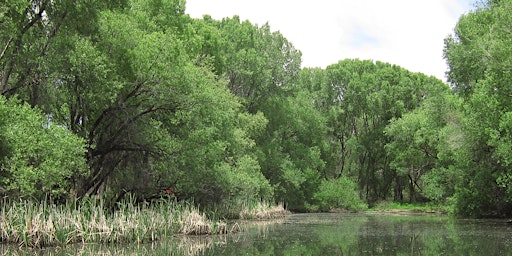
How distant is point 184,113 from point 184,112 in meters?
0.04

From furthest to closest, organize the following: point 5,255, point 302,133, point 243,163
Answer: point 302,133, point 243,163, point 5,255

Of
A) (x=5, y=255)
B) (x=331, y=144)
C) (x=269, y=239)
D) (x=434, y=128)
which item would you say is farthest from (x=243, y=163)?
(x=331, y=144)

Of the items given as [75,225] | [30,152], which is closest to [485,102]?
[75,225]

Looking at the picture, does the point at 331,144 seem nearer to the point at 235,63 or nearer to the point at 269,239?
the point at 235,63

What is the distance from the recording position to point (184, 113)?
20609 mm

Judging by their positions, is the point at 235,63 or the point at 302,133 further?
the point at 302,133

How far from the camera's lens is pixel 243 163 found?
1230 inches

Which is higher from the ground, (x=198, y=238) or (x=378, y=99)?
(x=378, y=99)

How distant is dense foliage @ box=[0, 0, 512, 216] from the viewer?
1650cm

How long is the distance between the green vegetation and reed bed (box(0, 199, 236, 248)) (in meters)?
0.53

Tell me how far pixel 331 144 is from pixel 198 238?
42.4 meters

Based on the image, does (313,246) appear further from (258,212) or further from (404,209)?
(404,209)

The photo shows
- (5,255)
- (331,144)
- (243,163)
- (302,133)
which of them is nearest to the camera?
(5,255)

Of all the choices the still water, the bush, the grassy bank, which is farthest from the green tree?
the grassy bank
